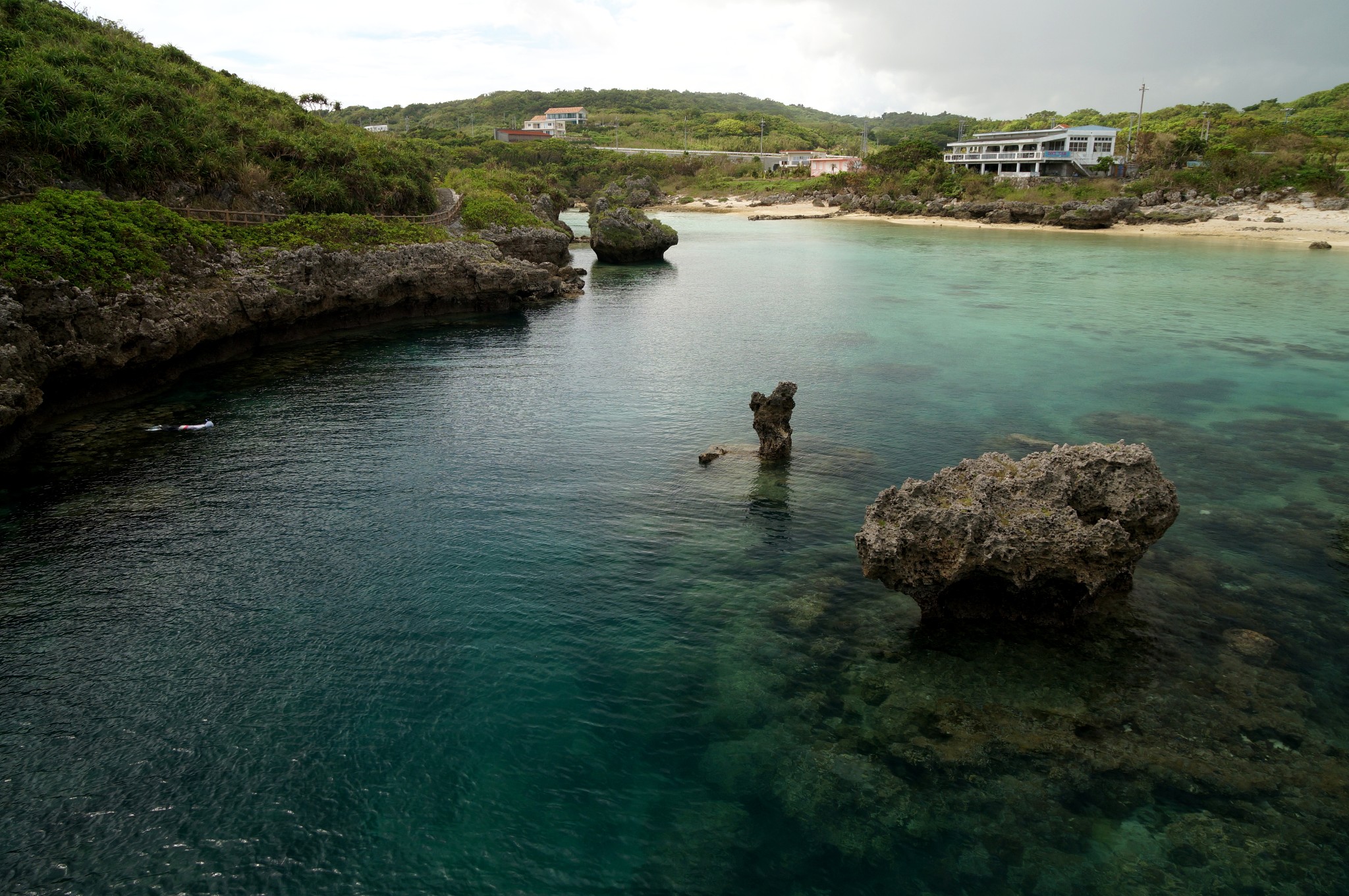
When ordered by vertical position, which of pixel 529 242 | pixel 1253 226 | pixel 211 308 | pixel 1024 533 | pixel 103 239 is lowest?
pixel 1024 533

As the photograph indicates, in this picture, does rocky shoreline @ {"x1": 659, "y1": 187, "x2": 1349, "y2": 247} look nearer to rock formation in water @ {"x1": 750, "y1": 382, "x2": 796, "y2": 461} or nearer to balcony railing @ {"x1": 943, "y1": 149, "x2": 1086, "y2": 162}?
balcony railing @ {"x1": 943, "y1": 149, "x2": 1086, "y2": 162}

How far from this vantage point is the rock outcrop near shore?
27438mm

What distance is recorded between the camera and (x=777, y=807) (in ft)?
41.3

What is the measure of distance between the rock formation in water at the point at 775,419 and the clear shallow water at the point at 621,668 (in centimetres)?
119

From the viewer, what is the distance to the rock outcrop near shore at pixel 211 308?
90.0 ft

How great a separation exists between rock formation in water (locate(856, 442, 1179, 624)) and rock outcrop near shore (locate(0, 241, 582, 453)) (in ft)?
91.3

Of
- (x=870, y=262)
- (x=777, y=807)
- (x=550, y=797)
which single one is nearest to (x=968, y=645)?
(x=777, y=807)

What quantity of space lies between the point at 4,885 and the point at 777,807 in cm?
1163

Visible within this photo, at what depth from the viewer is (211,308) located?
3631 cm

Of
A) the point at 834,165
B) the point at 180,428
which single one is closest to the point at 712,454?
the point at 180,428

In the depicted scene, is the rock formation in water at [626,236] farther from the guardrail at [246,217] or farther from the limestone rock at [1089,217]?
the limestone rock at [1089,217]

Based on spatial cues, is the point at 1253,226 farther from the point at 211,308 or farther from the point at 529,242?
the point at 211,308

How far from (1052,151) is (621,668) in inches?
5821

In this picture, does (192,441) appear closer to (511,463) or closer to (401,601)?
(511,463)
